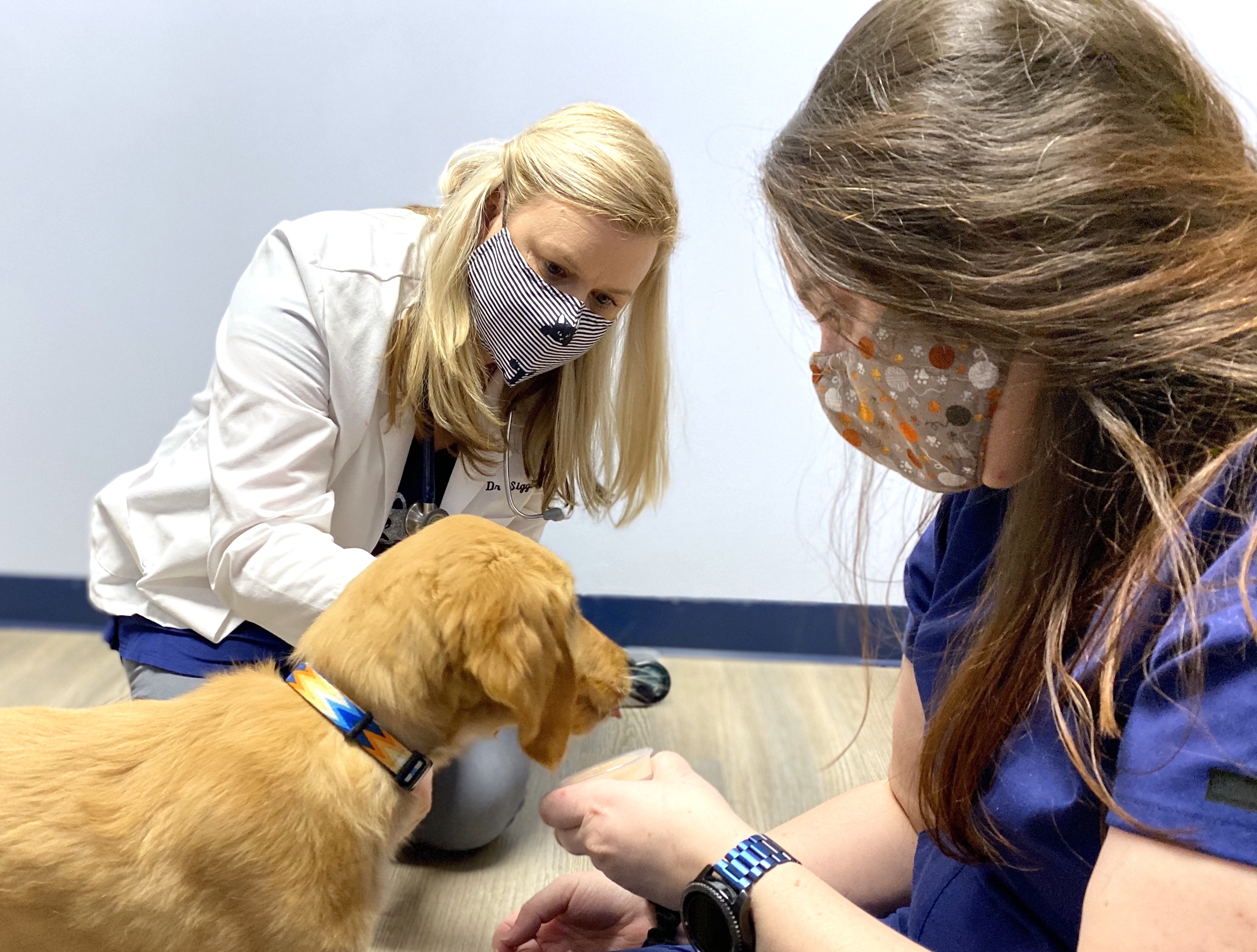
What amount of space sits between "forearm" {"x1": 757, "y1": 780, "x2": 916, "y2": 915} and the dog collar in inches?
17.8

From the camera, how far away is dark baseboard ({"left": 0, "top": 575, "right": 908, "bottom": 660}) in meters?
2.95

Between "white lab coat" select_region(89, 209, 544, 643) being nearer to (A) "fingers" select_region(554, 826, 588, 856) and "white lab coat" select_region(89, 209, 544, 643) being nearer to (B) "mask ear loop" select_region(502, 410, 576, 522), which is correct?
(B) "mask ear loop" select_region(502, 410, 576, 522)

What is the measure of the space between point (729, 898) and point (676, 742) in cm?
161

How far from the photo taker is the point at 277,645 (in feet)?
5.78

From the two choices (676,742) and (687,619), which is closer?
(676,742)

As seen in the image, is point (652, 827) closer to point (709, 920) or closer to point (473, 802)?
point (709, 920)

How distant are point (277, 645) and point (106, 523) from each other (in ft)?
1.29

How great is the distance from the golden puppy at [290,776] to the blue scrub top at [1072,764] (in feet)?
1.37

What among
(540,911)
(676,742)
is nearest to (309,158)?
(676,742)

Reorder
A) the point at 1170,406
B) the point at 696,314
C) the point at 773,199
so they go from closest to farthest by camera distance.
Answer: the point at 1170,406
the point at 773,199
the point at 696,314

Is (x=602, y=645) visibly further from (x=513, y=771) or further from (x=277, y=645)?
(x=513, y=771)

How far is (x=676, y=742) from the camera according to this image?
2.48m

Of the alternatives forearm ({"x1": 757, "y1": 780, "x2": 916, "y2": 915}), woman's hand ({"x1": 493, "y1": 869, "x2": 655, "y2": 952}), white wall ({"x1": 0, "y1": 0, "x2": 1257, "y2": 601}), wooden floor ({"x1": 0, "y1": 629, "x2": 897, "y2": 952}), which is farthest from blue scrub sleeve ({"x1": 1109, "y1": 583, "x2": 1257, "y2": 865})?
white wall ({"x1": 0, "y1": 0, "x2": 1257, "y2": 601})

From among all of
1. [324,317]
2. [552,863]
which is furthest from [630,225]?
[552,863]
